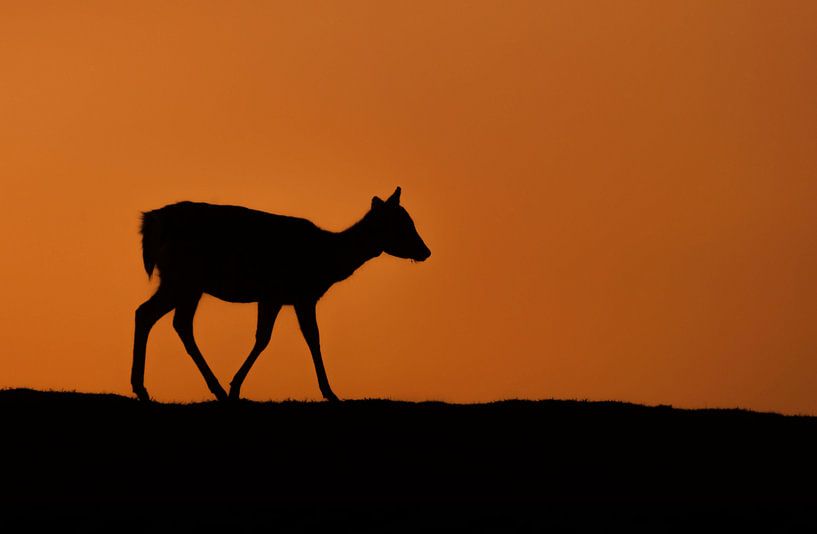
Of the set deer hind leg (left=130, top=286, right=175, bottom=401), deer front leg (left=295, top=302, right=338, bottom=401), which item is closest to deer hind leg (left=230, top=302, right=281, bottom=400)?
deer front leg (left=295, top=302, right=338, bottom=401)

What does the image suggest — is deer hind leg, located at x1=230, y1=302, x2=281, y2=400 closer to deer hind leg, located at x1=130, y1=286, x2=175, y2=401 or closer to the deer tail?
deer hind leg, located at x1=130, y1=286, x2=175, y2=401

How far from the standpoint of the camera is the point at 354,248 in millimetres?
21219

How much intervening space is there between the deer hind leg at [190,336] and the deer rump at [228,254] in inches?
9.1

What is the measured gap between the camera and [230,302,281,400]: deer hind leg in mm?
19469

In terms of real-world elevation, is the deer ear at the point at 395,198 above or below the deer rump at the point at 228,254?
above

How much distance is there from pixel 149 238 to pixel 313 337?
2.69m

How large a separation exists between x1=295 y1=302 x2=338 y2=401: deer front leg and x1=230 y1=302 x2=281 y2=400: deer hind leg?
1.21 ft

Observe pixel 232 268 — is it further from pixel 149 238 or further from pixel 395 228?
pixel 395 228

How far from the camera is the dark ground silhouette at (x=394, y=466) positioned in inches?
472

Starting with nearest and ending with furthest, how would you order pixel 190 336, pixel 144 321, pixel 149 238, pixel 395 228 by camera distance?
1. pixel 144 321
2. pixel 190 336
3. pixel 149 238
4. pixel 395 228

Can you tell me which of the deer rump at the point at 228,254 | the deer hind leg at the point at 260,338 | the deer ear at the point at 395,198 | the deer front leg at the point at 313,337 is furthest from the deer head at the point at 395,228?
the deer hind leg at the point at 260,338

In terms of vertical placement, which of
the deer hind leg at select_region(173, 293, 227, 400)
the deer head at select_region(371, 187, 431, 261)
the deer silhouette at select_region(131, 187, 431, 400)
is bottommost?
the deer hind leg at select_region(173, 293, 227, 400)

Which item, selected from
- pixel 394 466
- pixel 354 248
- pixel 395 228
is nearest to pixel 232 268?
pixel 354 248

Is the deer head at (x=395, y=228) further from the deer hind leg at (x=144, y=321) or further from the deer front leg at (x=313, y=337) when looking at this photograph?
the deer hind leg at (x=144, y=321)
